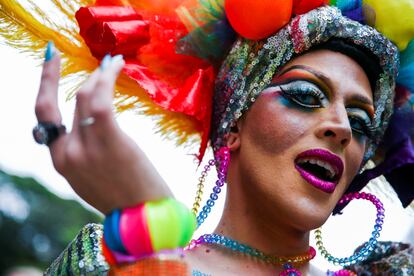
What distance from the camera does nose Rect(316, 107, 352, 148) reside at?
2275 mm

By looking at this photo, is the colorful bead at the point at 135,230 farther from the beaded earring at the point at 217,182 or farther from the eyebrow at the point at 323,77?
the eyebrow at the point at 323,77

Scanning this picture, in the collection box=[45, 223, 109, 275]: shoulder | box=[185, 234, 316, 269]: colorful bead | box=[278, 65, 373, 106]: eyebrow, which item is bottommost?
box=[45, 223, 109, 275]: shoulder

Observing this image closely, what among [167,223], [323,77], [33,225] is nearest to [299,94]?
[323,77]

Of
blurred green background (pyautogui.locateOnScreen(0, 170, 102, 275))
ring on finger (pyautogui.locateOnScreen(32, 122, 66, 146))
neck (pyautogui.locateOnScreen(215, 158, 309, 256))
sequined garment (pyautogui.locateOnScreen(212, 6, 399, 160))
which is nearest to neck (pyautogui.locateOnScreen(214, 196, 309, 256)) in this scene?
neck (pyautogui.locateOnScreen(215, 158, 309, 256))

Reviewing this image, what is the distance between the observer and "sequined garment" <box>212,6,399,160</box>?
2.44m

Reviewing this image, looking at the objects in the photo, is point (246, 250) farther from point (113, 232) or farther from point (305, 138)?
point (113, 232)

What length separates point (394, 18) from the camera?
8.30 feet

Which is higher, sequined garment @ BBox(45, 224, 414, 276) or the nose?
the nose

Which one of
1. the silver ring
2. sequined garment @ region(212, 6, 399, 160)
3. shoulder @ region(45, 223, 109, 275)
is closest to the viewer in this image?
the silver ring

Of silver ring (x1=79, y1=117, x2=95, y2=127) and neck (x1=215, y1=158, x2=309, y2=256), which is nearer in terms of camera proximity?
silver ring (x1=79, y1=117, x2=95, y2=127)

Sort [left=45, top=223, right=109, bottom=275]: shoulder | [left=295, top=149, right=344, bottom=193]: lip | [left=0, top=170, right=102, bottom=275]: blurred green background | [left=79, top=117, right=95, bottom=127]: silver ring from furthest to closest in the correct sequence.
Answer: [left=0, top=170, right=102, bottom=275]: blurred green background
[left=295, top=149, right=344, bottom=193]: lip
[left=45, top=223, right=109, bottom=275]: shoulder
[left=79, top=117, right=95, bottom=127]: silver ring

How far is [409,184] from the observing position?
2.64m

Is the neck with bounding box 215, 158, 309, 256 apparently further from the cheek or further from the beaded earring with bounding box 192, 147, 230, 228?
the cheek

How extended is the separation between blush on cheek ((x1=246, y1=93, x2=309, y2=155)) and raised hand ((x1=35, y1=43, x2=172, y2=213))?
93cm
